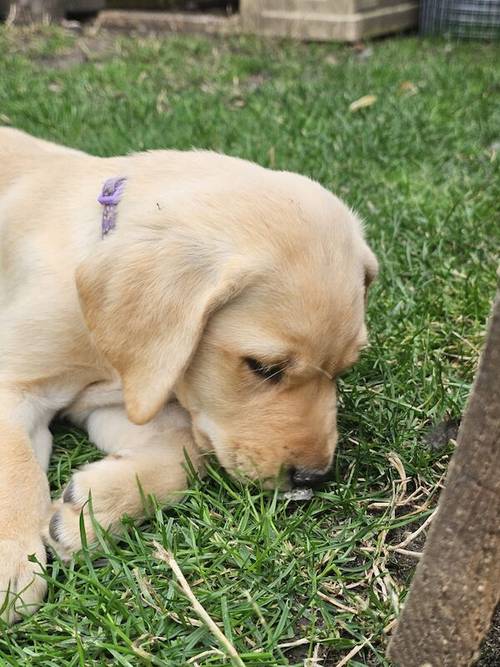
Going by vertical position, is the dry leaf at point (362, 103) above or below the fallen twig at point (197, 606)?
below

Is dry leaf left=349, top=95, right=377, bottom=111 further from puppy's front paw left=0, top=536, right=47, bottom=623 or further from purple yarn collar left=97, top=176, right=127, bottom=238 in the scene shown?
puppy's front paw left=0, top=536, right=47, bottom=623

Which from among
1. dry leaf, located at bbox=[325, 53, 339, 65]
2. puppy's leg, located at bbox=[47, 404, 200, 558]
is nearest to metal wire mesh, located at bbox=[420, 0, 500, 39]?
dry leaf, located at bbox=[325, 53, 339, 65]

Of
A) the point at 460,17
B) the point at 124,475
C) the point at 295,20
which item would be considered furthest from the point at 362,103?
the point at 460,17

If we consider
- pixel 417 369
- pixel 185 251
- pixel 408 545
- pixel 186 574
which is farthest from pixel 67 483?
pixel 417 369

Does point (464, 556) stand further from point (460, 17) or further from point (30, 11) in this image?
point (460, 17)

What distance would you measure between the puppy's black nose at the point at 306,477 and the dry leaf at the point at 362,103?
451cm

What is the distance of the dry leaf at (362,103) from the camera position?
6.50 meters

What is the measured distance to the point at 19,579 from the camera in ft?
7.20

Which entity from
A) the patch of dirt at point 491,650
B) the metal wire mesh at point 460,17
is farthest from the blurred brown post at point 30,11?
the patch of dirt at point 491,650

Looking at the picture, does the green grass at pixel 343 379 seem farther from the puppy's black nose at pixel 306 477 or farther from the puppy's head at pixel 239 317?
the puppy's head at pixel 239 317

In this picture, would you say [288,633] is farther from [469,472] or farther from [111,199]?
[111,199]

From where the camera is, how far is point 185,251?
8.15ft

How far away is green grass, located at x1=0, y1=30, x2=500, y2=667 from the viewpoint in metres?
2.09

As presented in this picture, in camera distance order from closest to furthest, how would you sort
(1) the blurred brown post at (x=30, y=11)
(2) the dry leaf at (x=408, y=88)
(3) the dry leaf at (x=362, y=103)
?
(3) the dry leaf at (x=362, y=103), (2) the dry leaf at (x=408, y=88), (1) the blurred brown post at (x=30, y=11)
